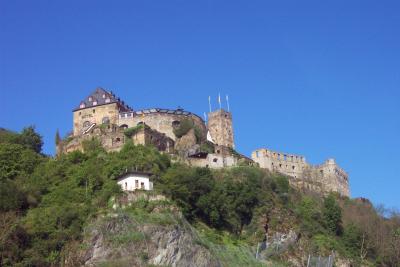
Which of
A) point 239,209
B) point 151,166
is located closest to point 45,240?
point 151,166

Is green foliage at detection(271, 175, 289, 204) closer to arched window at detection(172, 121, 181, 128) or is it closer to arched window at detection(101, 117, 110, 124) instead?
arched window at detection(172, 121, 181, 128)

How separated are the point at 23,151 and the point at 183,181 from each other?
14.4 meters

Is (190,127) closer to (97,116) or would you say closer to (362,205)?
(97,116)

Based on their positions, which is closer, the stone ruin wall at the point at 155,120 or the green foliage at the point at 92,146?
the green foliage at the point at 92,146

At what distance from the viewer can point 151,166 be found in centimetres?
6519

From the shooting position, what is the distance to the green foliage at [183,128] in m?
79.9

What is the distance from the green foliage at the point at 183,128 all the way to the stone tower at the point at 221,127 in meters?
4.95

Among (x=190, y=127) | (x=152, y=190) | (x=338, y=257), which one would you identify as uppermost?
(x=190, y=127)

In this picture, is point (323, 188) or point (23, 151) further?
point (323, 188)

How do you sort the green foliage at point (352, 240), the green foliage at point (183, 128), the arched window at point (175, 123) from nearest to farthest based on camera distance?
the green foliage at point (352, 240), the green foliage at point (183, 128), the arched window at point (175, 123)

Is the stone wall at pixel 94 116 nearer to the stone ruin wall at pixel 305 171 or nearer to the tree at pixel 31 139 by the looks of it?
the tree at pixel 31 139

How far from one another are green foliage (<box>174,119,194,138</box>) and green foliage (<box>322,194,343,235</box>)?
15420 mm

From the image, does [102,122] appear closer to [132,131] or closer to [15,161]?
[132,131]

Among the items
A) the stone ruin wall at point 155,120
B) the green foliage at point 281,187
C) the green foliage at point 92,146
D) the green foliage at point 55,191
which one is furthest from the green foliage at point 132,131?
the green foliage at point 281,187
